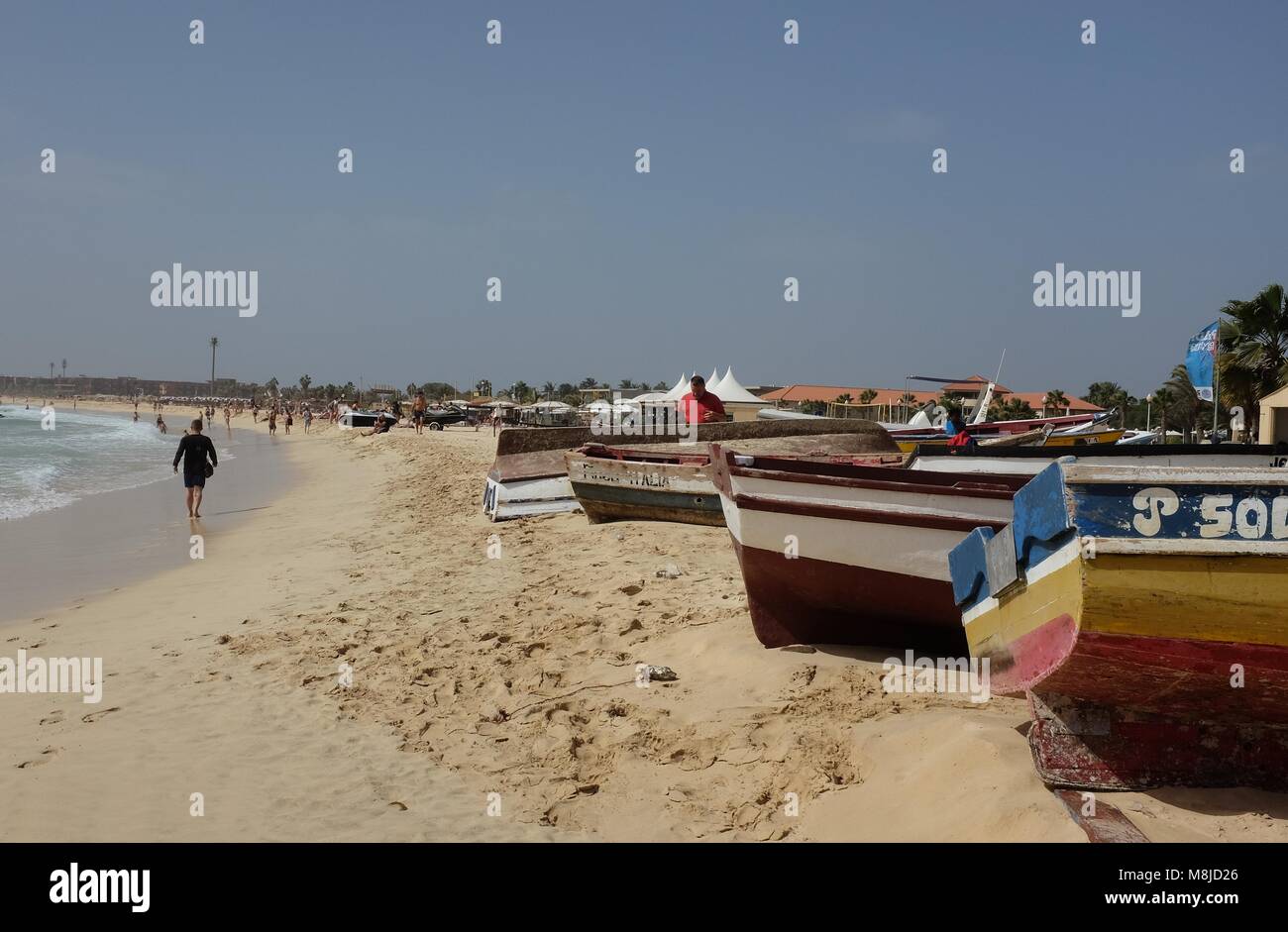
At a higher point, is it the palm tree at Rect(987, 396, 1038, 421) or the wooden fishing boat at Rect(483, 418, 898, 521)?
the palm tree at Rect(987, 396, 1038, 421)

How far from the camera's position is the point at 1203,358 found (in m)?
23.5

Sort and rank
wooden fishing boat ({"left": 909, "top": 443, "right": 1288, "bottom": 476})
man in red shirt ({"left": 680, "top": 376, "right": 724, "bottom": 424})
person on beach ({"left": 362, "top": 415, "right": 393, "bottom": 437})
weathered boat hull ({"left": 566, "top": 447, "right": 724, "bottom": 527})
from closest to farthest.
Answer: wooden fishing boat ({"left": 909, "top": 443, "right": 1288, "bottom": 476}), weathered boat hull ({"left": 566, "top": 447, "right": 724, "bottom": 527}), man in red shirt ({"left": 680, "top": 376, "right": 724, "bottom": 424}), person on beach ({"left": 362, "top": 415, "right": 393, "bottom": 437})

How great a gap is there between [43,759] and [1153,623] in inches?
226

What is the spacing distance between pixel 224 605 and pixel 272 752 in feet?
15.0

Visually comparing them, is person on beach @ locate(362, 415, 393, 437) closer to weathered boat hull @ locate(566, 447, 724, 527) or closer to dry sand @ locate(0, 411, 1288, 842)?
weathered boat hull @ locate(566, 447, 724, 527)

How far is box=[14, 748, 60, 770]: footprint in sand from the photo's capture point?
5180mm

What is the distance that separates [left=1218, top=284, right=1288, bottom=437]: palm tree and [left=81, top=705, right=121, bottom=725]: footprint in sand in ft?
96.3

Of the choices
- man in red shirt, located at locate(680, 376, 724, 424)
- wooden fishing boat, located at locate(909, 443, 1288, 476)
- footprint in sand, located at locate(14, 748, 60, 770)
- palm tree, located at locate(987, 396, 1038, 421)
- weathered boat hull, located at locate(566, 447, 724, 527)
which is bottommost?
footprint in sand, located at locate(14, 748, 60, 770)

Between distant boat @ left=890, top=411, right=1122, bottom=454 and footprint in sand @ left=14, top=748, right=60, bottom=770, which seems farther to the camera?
distant boat @ left=890, top=411, right=1122, bottom=454

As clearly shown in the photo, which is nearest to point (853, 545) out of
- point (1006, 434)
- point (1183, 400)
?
point (1006, 434)

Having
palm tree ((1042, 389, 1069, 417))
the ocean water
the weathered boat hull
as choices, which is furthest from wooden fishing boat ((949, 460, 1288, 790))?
palm tree ((1042, 389, 1069, 417))

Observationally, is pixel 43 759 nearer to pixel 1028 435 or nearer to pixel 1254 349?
pixel 1028 435

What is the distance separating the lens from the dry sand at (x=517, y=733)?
163 inches

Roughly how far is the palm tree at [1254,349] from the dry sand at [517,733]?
2479cm
